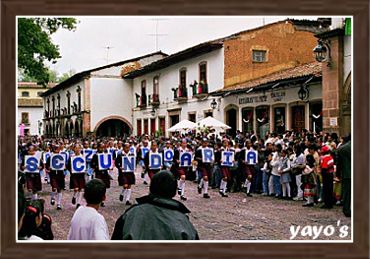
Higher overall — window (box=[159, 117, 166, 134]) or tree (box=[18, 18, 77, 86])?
tree (box=[18, 18, 77, 86])

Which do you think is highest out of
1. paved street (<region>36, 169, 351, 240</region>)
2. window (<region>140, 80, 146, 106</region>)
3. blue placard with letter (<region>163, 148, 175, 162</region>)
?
window (<region>140, 80, 146, 106</region>)

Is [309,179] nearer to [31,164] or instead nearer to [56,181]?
[56,181]

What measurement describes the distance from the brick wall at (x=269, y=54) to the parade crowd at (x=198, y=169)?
3.32 ft

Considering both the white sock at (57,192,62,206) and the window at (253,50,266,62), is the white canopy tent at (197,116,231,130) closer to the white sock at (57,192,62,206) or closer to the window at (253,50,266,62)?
the window at (253,50,266,62)

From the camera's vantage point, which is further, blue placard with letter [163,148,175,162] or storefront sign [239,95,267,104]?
blue placard with letter [163,148,175,162]

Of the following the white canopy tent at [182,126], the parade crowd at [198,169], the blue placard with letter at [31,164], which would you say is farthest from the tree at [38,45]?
the white canopy tent at [182,126]

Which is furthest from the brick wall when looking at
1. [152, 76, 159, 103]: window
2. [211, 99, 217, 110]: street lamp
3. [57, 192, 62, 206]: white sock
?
[57, 192, 62, 206]: white sock

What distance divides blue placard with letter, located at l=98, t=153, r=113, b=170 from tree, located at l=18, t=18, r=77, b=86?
3224mm

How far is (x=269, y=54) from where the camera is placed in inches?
357

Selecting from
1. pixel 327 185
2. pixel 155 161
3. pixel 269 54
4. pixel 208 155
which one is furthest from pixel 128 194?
pixel 269 54

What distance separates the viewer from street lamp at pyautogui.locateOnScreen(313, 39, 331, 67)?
26.0ft
